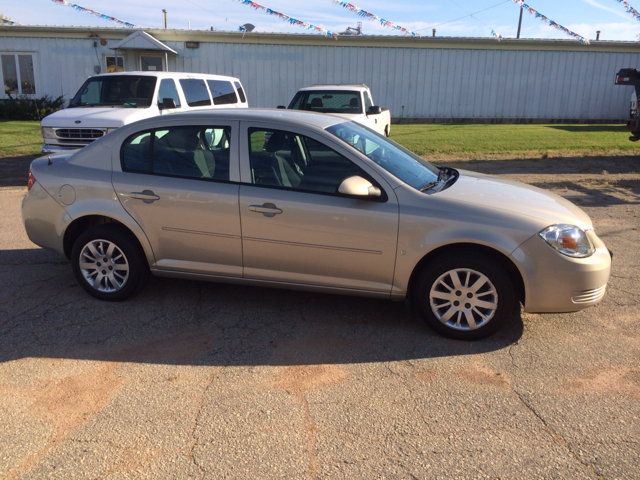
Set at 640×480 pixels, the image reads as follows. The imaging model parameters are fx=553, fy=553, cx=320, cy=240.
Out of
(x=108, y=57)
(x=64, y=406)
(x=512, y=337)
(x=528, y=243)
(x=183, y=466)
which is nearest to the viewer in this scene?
(x=183, y=466)

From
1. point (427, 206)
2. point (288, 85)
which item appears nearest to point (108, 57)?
point (288, 85)

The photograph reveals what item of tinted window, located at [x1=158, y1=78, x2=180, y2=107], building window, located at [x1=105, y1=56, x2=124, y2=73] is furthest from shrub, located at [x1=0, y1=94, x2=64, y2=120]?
tinted window, located at [x1=158, y1=78, x2=180, y2=107]

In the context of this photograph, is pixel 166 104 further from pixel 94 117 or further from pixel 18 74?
pixel 18 74

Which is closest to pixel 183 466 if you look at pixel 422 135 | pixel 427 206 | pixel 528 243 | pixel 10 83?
pixel 427 206

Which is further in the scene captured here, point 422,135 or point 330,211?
point 422,135

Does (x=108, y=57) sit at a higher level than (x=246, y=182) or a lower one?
higher

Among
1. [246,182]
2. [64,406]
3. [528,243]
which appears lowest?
[64,406]

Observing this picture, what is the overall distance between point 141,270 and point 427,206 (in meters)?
2.53

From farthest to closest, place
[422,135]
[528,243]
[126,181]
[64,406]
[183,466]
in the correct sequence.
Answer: [422,135] → [126,181] → [528,243] → [64,406] → [183,466]

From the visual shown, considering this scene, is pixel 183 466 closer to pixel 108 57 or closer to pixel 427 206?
pixel 427 206

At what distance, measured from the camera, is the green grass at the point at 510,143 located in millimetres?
14625

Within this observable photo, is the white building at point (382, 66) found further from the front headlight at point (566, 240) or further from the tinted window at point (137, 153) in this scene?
the front headlight at point (566, 240)

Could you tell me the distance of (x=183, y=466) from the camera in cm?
285

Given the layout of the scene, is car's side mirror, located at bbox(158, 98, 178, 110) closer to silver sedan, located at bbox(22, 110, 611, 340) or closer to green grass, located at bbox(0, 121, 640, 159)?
green grass, located at bbox(0, 121, 640, 159)
